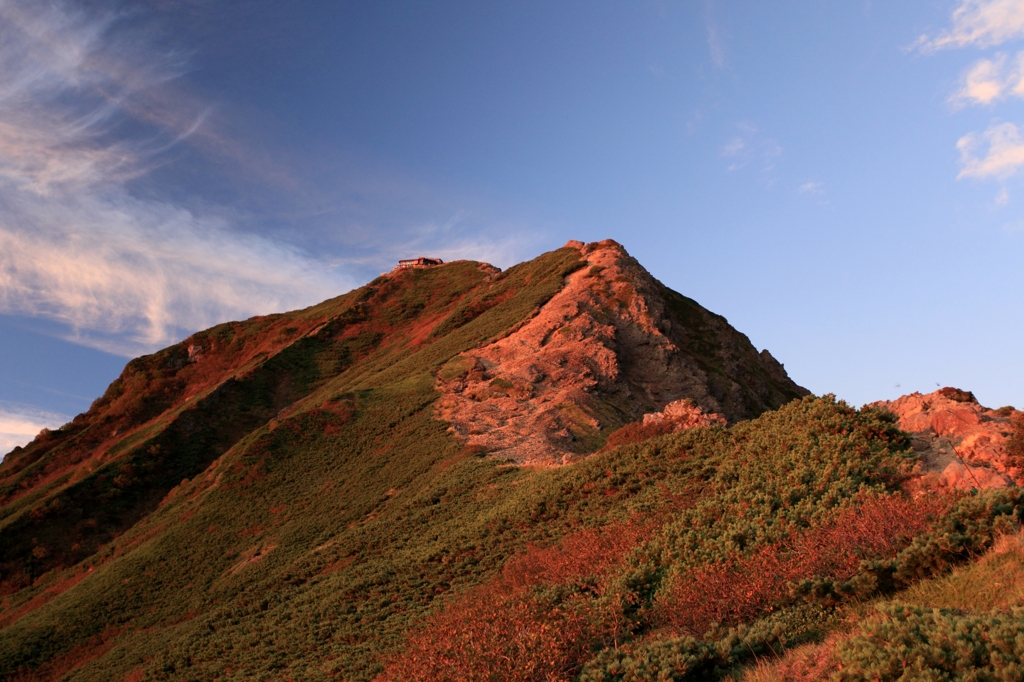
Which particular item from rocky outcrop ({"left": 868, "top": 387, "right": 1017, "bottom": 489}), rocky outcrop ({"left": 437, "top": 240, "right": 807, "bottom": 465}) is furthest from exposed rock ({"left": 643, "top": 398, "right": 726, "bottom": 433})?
rocky outcrop ({"left": 868, "top": 387, "right": 1017, "bottom": 489})

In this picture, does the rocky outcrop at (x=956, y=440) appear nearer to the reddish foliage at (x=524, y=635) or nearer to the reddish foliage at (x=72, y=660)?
the reddish foliage at (x=524, y=635)

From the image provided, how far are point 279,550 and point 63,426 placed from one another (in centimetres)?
5040

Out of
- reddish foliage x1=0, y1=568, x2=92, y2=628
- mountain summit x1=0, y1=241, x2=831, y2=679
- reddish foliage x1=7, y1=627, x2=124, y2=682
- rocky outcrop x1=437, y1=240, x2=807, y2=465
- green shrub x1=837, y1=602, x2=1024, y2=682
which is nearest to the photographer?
green shrub x1=837, y1=602, x2=1024, y2=682

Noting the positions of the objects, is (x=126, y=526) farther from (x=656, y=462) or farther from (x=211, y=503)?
(x=656, y=462)

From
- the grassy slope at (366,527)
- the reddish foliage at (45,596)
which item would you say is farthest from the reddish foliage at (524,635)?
the reddish foliage at (45,596)

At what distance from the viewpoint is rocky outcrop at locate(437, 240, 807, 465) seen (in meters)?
37.6

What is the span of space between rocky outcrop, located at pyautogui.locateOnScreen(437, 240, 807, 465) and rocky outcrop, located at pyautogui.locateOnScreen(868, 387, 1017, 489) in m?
16.7

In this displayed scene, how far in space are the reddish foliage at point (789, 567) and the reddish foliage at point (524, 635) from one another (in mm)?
1383

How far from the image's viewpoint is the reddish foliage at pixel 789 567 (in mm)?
10617

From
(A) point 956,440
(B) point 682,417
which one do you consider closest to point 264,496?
(B) point 682,417

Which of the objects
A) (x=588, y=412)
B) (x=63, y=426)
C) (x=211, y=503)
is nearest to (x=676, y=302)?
(x=588, y=412)

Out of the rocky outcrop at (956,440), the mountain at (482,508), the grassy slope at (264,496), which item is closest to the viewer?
the mountain at (482,508)

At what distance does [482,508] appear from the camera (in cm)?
2642

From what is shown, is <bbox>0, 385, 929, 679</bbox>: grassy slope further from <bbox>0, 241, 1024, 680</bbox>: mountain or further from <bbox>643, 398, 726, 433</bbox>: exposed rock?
<bbox>643, 398, 726, 433</bbox>: exposed rock
